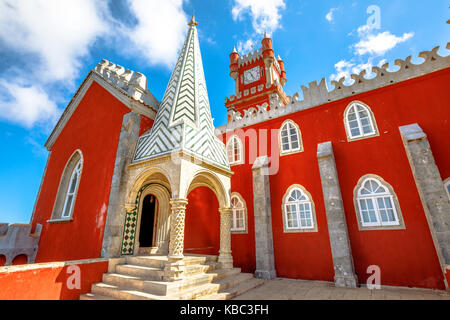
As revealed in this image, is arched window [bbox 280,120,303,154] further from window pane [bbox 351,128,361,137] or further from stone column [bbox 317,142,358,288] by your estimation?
window pane [bbox 351,128,361,137]

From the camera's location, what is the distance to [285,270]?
9.35 m

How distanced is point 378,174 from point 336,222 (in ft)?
8.91

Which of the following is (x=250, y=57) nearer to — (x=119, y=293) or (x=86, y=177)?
(x=86, y=177)

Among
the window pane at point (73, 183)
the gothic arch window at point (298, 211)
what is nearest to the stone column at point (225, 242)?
the gothic arch window at point (298, 211)

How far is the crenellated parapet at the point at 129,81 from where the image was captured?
967 cm

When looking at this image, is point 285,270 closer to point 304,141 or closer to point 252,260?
point 252,260

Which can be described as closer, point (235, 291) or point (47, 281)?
point (47, 281)

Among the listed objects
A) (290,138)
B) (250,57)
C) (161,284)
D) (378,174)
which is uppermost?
(250,57)

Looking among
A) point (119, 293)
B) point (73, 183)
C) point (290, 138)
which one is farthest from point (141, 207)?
point (290, 138)

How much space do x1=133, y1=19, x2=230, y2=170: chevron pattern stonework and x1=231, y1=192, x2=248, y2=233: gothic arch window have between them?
282 centimetres

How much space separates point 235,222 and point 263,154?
4.06 meters

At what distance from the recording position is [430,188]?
7.12 meters

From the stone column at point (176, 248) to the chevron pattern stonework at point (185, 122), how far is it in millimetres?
2004
